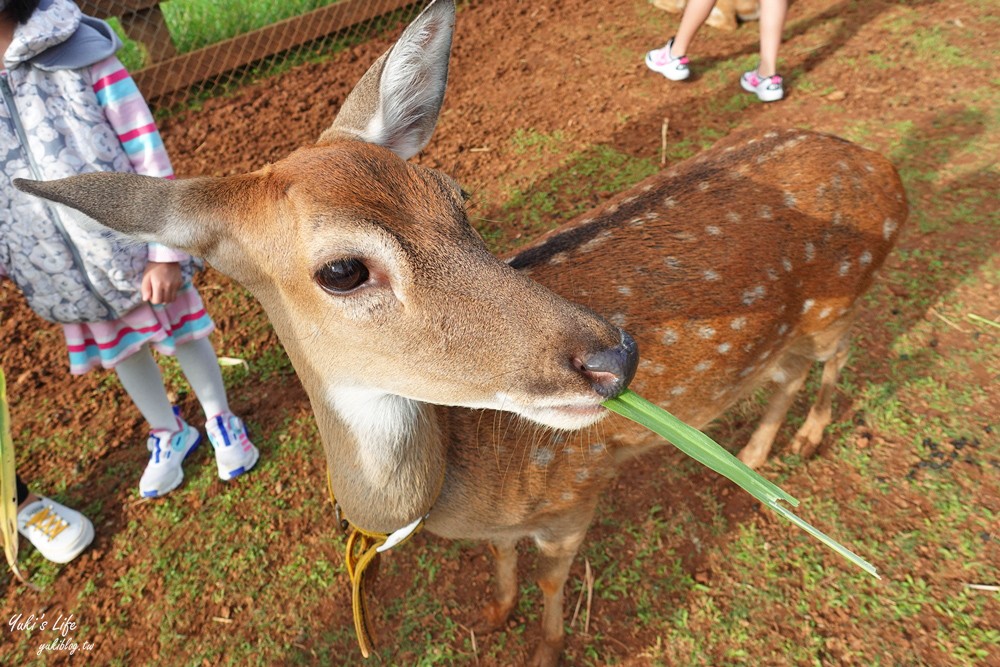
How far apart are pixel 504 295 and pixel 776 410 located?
192 centimetres

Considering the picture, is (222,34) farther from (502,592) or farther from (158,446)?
(502,592)

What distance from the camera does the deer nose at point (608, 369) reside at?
1.28m

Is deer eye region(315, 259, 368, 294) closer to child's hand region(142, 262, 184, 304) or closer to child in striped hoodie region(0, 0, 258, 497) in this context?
child in striped hoodie region(0, 0, 258, 497)

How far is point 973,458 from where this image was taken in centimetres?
274

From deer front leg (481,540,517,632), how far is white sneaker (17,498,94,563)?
180cm

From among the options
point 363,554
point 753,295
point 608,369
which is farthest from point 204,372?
point 753,295

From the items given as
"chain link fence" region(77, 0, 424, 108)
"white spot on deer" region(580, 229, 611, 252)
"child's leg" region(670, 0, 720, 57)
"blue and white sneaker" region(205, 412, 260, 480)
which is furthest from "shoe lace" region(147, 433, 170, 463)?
"child's leg" region(670, 0, 720, 57)

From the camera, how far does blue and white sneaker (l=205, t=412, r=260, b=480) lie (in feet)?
9.64

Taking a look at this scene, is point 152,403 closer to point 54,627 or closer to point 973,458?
point 54,627

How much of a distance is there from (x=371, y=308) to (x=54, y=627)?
2285 millimetres

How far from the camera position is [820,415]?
2.85 meters

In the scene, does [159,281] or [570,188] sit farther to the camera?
[570,188]

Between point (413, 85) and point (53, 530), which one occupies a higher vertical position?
point (413, 85)

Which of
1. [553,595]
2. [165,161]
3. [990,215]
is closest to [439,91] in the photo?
[165,161]
